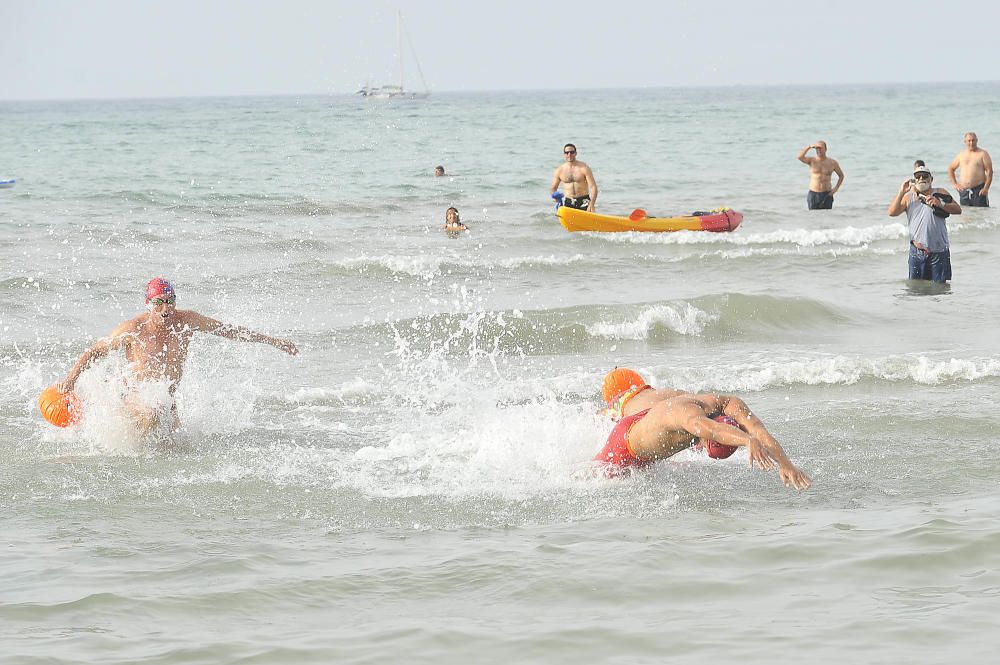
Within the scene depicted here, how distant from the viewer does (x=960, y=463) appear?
281 inches

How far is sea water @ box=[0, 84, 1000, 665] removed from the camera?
4820 millimetres

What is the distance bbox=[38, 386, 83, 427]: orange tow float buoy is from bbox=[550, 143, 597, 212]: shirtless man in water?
1172 cm

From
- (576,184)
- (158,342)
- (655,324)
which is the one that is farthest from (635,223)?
(158,342)

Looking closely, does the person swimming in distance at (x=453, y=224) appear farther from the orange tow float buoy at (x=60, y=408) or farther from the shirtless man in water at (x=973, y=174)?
the orange tow float buoy at (x=60, y=408)

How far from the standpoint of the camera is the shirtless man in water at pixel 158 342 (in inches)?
315

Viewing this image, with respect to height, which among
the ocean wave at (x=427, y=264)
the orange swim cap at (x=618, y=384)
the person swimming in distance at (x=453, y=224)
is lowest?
the orange swim cap at (x=618, y=384)

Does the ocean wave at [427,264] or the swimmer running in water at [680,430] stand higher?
the ocean wave at [427,264]

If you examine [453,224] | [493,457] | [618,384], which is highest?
[453,224]

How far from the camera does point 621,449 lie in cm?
674

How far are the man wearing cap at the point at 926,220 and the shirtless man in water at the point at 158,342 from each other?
296 inches

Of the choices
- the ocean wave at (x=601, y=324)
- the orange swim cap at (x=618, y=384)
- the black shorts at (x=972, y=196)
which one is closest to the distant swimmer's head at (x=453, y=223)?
the ocean wave at (x=601, y=324)

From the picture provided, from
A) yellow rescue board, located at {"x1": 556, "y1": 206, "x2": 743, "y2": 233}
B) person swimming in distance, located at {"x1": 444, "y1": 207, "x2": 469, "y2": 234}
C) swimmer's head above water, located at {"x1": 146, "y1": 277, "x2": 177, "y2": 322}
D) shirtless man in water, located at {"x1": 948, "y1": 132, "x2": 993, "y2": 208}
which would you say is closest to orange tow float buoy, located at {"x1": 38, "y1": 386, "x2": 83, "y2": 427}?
swimmer's head above water, located at {"x1": 146, "y1": 277, "x2": 177, "y2": 322}

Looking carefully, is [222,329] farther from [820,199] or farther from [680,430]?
[820,199]

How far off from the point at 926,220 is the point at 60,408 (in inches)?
372
